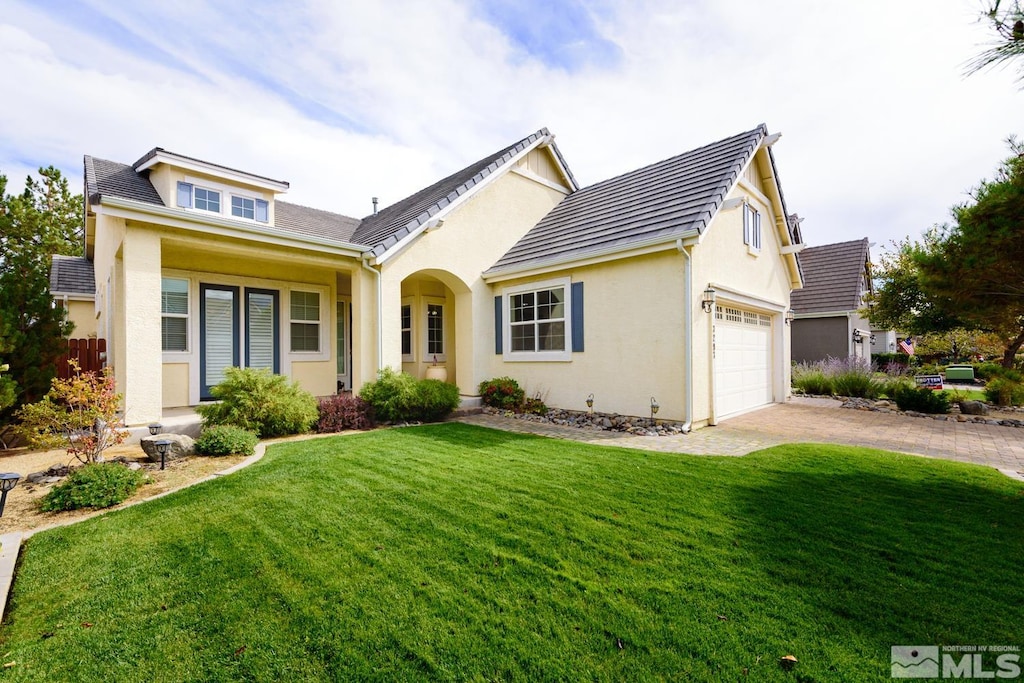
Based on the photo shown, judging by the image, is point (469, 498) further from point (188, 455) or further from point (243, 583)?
point (188, 455)

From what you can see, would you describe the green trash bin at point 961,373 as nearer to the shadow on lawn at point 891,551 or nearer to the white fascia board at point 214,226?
the shadow on lawn at point 891,551

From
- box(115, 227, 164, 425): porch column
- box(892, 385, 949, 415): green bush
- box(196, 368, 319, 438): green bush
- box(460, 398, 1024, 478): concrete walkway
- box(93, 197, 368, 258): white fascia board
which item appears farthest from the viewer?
box(892, 385, 949, 415): green bush

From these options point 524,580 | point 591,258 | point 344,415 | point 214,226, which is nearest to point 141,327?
point 214,226

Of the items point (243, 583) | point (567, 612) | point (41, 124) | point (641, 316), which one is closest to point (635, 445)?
point (641, 316)

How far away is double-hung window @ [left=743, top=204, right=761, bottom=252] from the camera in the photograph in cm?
1126

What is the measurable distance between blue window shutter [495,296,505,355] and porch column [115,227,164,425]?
288 inches

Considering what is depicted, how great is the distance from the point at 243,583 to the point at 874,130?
530 inches

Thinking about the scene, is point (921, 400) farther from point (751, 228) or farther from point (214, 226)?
point (214, 226)

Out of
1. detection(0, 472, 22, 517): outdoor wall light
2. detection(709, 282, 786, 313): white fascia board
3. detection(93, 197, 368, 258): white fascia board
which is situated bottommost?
detection(0, 472, 22, 517): outdoor wall light

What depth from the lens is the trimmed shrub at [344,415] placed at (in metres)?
8.99

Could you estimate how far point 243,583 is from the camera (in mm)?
3230

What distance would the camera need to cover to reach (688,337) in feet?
28.4

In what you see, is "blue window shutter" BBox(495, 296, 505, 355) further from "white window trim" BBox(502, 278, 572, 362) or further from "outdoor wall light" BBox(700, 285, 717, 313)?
"outdoor wall light" BBox(700, 285, 717, 313)

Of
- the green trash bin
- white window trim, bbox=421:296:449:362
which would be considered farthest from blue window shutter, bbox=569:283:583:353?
the green trash bin
